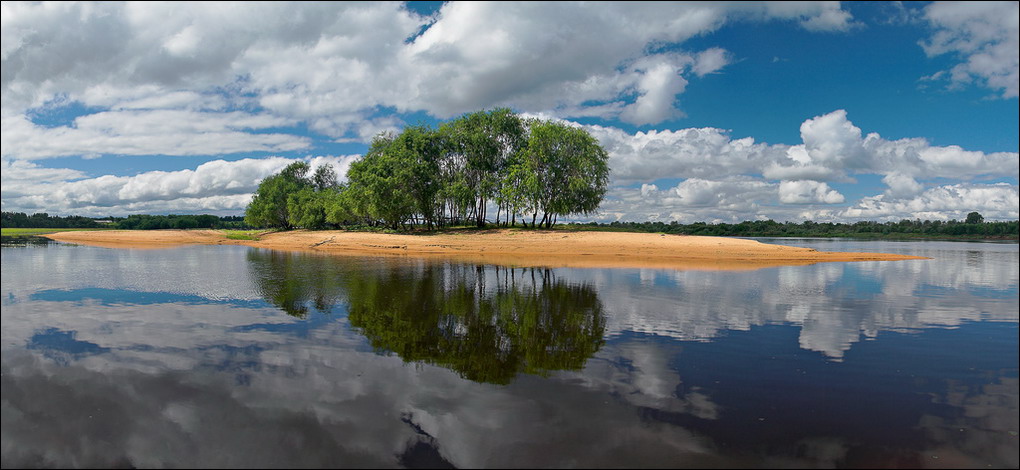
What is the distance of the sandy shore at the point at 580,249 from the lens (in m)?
34.8

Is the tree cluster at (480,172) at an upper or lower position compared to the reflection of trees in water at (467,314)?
upper

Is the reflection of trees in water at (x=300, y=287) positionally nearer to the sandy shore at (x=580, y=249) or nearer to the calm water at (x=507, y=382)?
the calm water at (x=507, y=382)

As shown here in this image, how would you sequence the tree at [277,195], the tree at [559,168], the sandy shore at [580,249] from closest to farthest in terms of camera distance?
1. the sandy shore at [580,249]
2. the tree at [559,168]
3. the tree at [277,195]

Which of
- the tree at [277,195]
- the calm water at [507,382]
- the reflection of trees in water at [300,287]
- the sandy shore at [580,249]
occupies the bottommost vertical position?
the calm water at [507,382]

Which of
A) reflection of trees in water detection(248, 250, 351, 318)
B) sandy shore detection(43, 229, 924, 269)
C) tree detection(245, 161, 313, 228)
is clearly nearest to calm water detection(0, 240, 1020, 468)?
reflection of trees in water detection(248, 250, 351, 318)

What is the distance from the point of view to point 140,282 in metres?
20.7

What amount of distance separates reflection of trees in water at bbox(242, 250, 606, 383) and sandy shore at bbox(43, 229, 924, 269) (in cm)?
1208

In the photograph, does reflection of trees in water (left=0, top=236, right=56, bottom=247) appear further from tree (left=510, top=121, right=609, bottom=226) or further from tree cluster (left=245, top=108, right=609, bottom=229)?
tree (left=510, top=121, right=609, bottom=226)

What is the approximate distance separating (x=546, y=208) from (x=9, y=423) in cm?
5199

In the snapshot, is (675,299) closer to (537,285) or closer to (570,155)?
(537,285)

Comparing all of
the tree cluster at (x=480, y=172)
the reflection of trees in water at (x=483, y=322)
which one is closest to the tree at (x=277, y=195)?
the tree cluster at (x=480, y=172)

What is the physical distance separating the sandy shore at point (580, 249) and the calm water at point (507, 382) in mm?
18206

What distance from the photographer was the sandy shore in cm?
3478

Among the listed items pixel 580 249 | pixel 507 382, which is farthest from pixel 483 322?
pixel 580 249
